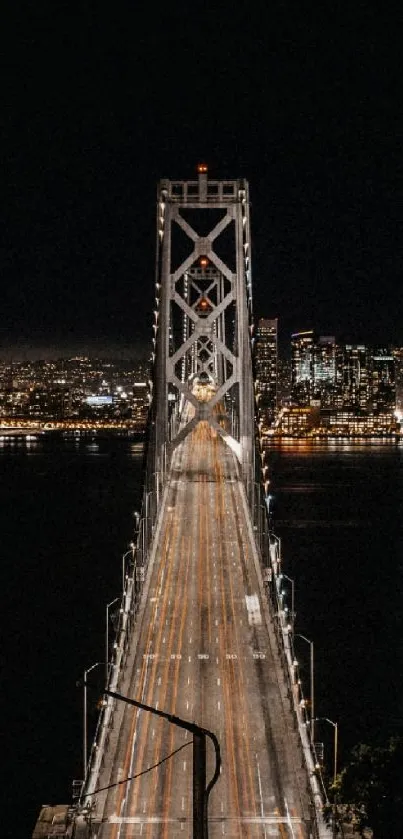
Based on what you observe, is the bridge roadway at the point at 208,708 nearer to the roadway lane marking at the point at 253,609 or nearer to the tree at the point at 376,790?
the roadway lane marking at the point at 253,609

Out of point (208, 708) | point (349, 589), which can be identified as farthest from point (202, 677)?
point (349, 589)

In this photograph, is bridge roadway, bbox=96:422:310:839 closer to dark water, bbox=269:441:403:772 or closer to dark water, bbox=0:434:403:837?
dark water, bbox=0:434:403:837

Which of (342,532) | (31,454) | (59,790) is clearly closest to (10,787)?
(59,790)

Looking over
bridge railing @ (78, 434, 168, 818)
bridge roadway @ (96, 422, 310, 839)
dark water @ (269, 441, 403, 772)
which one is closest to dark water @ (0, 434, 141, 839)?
bridge railing @ (78, 434, 168, 818)

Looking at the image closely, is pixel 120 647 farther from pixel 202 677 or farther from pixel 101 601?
pixel 101 601

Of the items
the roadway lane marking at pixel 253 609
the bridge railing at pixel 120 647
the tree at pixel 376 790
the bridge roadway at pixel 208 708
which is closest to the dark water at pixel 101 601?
the bridge railing at pixel 120 647

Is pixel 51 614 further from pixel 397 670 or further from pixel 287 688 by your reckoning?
pixel 287 688
